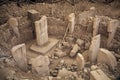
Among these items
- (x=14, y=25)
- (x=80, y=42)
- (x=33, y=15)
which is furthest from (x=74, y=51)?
(x=14, y=25)

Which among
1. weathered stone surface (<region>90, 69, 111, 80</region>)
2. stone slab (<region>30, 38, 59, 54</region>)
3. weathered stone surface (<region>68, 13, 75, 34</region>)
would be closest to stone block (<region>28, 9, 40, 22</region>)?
stone slab (<region>30, 38, 59, 54</region>)

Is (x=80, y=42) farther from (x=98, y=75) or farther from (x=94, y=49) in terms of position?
(x=98, y=75)

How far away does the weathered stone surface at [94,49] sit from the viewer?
536 centimetres

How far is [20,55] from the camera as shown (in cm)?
523

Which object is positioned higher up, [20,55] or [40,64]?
[20,55]

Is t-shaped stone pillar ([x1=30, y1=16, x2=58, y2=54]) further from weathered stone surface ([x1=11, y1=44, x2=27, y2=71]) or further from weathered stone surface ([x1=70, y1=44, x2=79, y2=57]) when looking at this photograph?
weathered stone surface ([x1=11, y1=44, x2=27, y2=71])

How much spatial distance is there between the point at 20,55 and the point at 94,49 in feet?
6.21

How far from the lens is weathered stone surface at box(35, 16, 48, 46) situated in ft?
19.4

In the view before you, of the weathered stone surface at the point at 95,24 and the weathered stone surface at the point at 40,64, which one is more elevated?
the weathered stone surface at the point at 95,24

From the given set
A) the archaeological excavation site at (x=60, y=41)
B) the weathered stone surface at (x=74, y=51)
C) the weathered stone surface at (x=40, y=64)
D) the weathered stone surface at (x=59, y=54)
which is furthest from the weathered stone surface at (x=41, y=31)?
the weathered stone surface at (x=40, y=64)

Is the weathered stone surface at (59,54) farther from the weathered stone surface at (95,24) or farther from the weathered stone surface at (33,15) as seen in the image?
the weathered stone surface at (33,15)

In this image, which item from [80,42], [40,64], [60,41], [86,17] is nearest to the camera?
[40,64]

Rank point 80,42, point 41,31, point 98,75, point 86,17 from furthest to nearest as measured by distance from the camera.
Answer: point 86,17 < point 80,42 < point 41,31 < point 98,75

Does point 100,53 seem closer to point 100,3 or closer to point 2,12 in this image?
point 100,3
